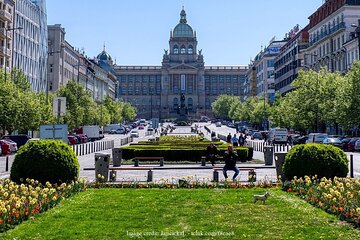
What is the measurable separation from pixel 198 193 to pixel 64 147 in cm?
500

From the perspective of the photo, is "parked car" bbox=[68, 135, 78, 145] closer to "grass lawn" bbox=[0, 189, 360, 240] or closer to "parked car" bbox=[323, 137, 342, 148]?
"parked car" bbox=[323, 137, 342, 148]

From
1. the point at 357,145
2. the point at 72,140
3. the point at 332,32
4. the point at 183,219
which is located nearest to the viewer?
the point at 183,219

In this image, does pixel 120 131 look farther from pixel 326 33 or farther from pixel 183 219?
pixel 183 219

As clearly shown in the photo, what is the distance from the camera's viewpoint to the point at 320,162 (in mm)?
19375

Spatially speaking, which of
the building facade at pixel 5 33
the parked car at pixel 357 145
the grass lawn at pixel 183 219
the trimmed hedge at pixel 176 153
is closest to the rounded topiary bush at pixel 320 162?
the grass lawn at pixel 183 219

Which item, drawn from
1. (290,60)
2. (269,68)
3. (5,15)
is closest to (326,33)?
(290,60)

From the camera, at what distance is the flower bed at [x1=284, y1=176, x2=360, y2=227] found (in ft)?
43.3

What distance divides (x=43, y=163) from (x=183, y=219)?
717 cm

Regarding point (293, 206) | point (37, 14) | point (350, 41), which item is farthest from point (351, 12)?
point (293, 206)

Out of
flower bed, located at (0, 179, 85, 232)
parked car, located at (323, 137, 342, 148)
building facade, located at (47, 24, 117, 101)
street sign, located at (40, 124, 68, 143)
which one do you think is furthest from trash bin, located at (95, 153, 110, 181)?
building facade, located at (47, 24, 117, 101)

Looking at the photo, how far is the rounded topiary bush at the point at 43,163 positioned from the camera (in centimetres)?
1861

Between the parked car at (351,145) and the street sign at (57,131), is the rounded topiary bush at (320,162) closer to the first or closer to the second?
the street sign at (57,131)

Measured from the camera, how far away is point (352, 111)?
181 ft

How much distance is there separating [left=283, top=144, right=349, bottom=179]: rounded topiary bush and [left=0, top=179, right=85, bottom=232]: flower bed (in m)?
7.98
